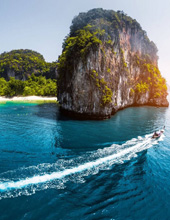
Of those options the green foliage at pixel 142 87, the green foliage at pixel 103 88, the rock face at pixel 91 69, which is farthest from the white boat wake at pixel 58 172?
the green foliage at pixel 142 87

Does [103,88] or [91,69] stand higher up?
[91,69]

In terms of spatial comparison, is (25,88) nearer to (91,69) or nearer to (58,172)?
(91,69)

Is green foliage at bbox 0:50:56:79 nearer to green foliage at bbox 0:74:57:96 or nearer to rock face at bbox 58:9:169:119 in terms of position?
green foliage at bbox 0:74:57:96

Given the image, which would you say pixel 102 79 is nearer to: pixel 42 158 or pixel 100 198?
pixel 42 158

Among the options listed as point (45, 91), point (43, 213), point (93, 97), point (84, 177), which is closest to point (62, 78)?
point (93, 97)

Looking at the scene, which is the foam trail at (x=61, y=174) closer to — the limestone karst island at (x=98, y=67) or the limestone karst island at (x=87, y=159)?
the limestone karst island at (x=87, y=159)

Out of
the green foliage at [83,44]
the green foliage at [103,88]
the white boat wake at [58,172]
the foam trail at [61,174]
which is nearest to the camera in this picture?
the white boat wake at [58,172]

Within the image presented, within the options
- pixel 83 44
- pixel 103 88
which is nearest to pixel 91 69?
pixel 103 88

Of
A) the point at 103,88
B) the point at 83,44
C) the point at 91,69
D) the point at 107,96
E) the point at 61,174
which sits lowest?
the point at 61,174
